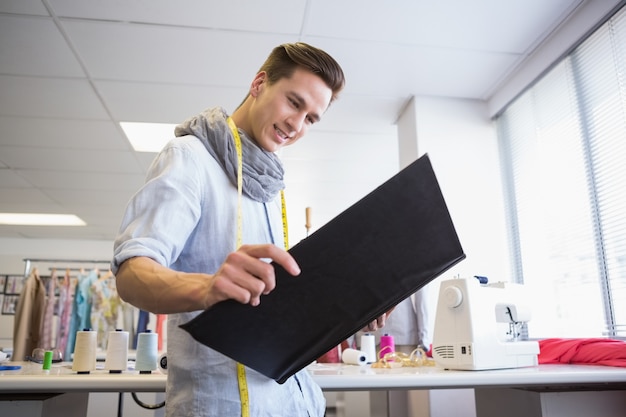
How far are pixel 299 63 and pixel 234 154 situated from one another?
25 cm

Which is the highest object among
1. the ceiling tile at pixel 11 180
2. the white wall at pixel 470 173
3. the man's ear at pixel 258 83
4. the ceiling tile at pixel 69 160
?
the ceiling tile at pixel 11 180

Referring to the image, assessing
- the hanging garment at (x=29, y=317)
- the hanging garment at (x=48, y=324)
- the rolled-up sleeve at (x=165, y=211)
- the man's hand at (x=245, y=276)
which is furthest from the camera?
the hanging garment at (x=48, y=324)

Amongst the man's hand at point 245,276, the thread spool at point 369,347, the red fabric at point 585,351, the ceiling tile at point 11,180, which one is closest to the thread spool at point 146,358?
the thread spool at point 369,347

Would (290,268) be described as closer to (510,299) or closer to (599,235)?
(510,299)

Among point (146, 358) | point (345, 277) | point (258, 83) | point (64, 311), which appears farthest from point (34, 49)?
point (64, 311)

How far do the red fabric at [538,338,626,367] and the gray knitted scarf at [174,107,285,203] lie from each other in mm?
1384

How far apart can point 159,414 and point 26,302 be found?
7.50 ft

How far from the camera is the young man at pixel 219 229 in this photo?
24.1 inches

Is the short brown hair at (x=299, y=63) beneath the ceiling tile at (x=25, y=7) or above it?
beneath

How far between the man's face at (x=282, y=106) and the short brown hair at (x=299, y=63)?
0.04 ft

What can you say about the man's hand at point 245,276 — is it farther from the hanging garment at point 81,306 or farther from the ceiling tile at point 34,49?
the hanging garment at point 81,306

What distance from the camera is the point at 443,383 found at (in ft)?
4.58

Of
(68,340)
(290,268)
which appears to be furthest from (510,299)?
(68,340)

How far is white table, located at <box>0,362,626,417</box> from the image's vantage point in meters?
1.30
